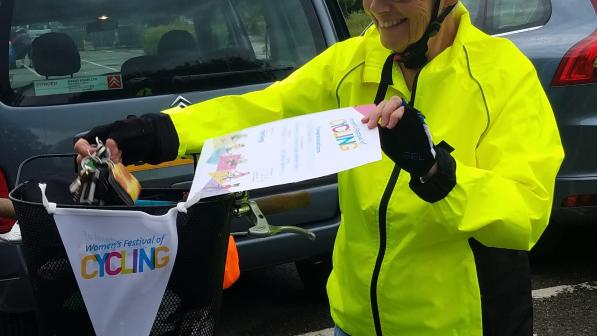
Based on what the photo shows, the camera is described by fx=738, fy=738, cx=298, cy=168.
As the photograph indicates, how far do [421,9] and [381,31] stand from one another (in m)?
0.11

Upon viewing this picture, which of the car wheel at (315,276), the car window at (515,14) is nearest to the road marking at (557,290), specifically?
the car wheel at (315,276)

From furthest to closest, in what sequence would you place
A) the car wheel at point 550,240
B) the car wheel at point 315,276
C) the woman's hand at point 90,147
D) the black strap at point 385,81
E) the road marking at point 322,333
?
the car wheel at point 550,240, the car wheel at point 315,276, the road marking at point 322,333, the black strap at point 385,81, the woman's hand at point 90,147

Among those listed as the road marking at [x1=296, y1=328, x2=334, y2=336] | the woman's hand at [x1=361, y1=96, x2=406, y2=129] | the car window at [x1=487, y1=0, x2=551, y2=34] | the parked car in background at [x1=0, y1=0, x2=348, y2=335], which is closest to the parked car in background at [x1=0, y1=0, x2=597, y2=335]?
the parked car in background at [x1=0, y1=0, x2=348, y2=335]

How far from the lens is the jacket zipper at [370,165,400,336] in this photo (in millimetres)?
1643

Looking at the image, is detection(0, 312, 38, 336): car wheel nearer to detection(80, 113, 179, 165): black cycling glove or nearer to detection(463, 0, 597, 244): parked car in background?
detection(80, 113, 179, 165): black cycling glove

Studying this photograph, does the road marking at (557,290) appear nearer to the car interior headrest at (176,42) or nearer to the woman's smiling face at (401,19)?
the car interior headrest at (176,42)

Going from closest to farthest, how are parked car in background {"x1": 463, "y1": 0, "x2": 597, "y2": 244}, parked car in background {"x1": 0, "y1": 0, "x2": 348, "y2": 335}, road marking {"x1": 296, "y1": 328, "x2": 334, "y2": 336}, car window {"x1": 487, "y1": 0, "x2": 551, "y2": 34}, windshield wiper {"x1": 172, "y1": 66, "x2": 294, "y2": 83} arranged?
parked car in background {"x1": 0, "y1": 0, "x2": 348, "y2": 335}
windshield wiper {"x1": 172, "y1": 66, "x2": 294, "y2": 83}
road marking {"x1": 296, "y1": 328, "x2": 334, "y2": 336}
parked car in background {"x1": 463, "y1": 0, "x2": 597, "y2": 244}
car window {"x1": 487, "y1": 0, "x2": 551, "y2": 34}

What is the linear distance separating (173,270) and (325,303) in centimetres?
282

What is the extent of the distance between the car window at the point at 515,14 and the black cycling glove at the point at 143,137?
320 centimetres

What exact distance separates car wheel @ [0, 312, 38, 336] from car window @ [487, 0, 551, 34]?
319 centimetres

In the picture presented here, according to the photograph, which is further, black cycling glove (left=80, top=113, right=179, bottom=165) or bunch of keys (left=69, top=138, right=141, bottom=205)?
black cycling glove (left=80, top=113, right=179, bottom=165)

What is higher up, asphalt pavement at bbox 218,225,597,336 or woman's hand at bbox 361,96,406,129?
woman's hand at bbox 361,96,406,129

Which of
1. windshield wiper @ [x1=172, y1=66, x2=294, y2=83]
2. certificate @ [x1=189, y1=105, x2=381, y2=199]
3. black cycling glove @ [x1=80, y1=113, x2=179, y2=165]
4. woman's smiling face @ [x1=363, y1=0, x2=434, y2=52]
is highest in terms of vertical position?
woman's smiling face @ [x1=363, y1=0, x2=434, y2=52]

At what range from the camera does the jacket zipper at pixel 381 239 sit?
164cm
